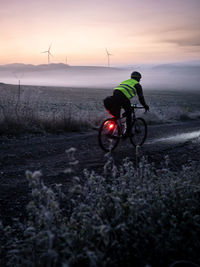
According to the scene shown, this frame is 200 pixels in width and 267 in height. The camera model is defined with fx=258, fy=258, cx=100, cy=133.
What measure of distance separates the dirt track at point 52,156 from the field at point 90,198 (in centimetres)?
2

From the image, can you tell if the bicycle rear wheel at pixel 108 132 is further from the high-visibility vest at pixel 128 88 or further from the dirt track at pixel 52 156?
the high-visibility vest at pixel 128 88

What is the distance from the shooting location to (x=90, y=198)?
10.6ft

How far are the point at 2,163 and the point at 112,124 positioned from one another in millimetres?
3488

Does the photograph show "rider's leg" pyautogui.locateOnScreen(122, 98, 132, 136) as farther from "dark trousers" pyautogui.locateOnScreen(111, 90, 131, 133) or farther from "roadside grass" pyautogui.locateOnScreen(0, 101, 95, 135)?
"roadside grass" pyautogui.locateOnScreen(0, 101, 95, 135)

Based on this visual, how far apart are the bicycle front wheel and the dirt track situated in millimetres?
284

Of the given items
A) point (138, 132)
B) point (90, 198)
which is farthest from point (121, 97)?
point (90, 198)

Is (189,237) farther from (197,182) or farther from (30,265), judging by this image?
(30,265)

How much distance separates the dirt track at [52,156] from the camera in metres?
4.94

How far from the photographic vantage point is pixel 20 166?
6.52m

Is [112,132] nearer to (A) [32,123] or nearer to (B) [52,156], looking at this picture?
(B) [52,156]

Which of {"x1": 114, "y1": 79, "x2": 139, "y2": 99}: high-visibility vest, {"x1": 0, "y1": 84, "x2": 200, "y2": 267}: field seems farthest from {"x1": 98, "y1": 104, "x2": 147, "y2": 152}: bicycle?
{"x1": 114, "y1": 79, "x2": 139, "y2": 99}: high-visibility vest

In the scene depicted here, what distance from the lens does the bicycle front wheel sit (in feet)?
30.1

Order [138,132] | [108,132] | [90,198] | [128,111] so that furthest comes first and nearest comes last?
[138,132] < [128,111] < [108,132] < [90,198]

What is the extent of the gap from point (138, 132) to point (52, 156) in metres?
3.37
